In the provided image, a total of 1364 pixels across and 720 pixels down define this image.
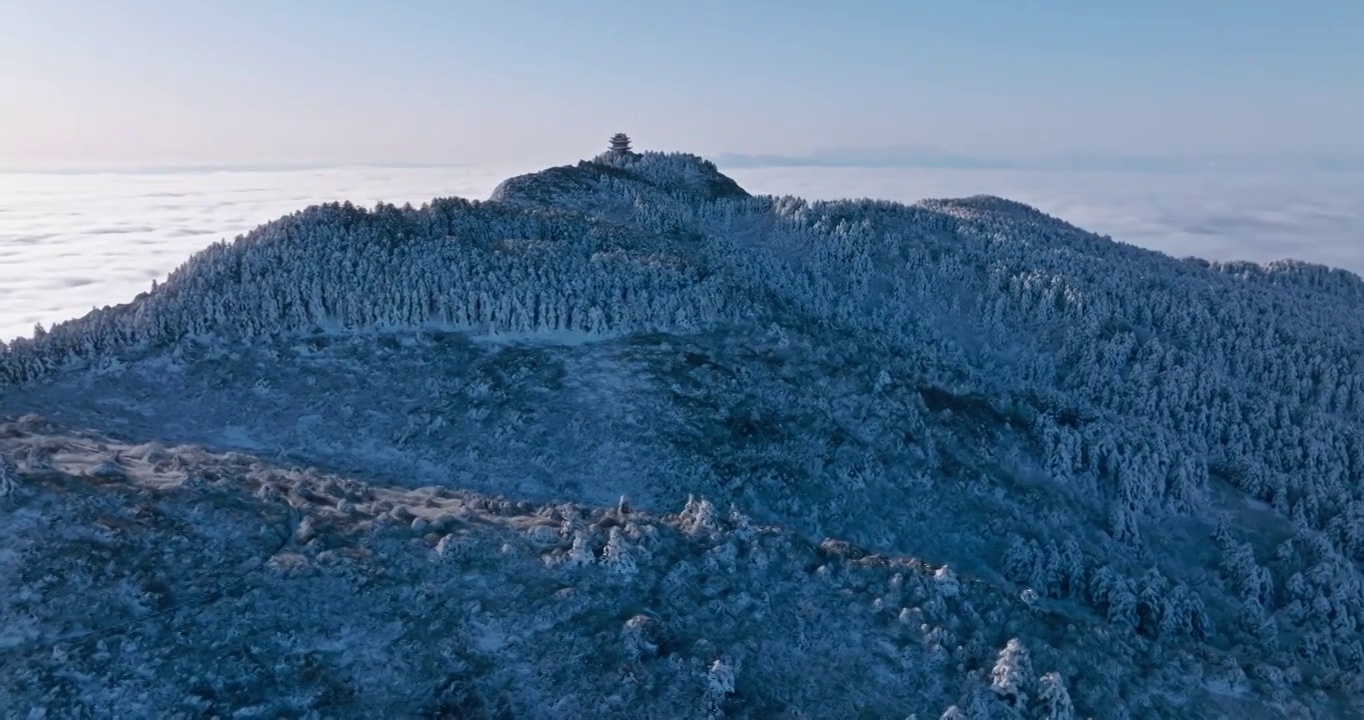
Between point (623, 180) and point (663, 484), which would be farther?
point (623, 180)

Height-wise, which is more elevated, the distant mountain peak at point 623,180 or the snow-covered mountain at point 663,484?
the distant mountain peak at point 623,180

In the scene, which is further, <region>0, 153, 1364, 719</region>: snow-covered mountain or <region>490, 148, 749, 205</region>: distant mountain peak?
<region>490, 148, 749, 205</region>: distant mountain peak

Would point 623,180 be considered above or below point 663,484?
above

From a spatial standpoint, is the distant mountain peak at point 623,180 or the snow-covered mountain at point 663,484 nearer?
the snow-covered mountain at point 663,484

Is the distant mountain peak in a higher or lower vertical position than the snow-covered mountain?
higher

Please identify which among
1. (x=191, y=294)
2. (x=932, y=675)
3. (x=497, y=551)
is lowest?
(x=932, y=675)

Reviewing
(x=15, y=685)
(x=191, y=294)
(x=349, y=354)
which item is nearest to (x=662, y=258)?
(x=349, y=354)

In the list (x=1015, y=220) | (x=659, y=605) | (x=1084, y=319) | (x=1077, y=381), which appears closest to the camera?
(x=659, y=605)

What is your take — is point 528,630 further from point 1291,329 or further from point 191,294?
point 1291,329
